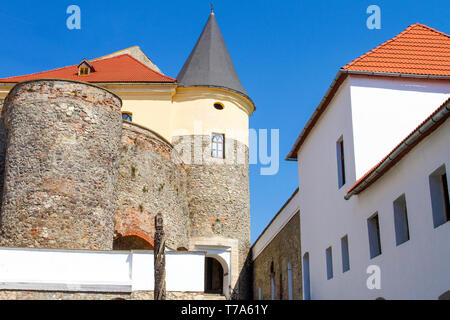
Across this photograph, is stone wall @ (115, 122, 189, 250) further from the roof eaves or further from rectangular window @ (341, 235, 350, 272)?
rectangular window @ (341, 235, 350, 272)

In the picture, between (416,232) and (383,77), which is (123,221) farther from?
(416,232)

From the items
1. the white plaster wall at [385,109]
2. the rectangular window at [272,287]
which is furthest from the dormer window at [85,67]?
the white plaster wall at [385,109]

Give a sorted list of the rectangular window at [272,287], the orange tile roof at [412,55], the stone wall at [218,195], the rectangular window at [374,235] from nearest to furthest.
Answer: the rectangular window at [374,235] < the orange tile roof at [412,55] < the rectangular window at [272,287] < the stone wall at [218,195]

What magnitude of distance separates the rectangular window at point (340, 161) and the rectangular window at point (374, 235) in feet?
6.83

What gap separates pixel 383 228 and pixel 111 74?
62.3 feet

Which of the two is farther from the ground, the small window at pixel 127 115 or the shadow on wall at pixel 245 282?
the small window at pixel 127 115

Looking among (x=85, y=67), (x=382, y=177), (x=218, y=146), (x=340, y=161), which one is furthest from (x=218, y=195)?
(x=382, y=177)

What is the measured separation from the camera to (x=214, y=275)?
28.2 m

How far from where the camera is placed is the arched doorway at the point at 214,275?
2775cm

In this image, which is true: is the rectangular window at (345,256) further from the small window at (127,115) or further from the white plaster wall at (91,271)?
the small window at (127,115)

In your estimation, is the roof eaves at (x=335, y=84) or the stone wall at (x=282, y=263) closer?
the roof eaves at (x=335, y=84)

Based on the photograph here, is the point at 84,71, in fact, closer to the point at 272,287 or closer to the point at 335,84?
the point at 272,287

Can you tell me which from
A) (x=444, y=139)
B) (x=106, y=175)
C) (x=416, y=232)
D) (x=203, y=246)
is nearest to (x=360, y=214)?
(x=416, y=232)

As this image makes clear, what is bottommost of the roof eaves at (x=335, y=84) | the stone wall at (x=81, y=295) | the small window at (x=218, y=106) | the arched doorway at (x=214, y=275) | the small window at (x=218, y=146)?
the stone wall at (x=81, y=295)
